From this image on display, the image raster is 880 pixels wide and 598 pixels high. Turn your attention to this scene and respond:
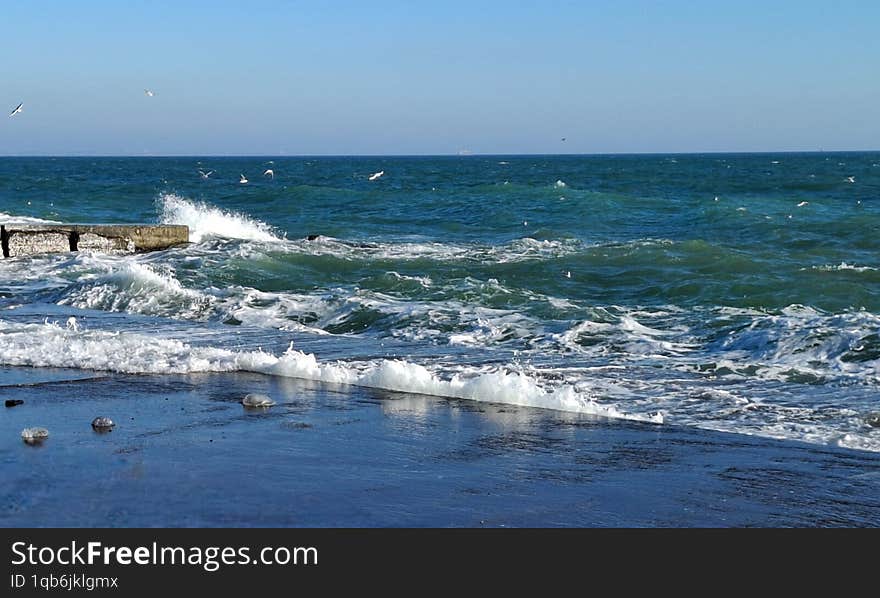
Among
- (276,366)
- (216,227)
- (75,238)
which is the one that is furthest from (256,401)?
(216,227)

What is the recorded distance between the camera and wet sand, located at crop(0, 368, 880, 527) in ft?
17.1

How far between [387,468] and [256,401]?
6.60ft

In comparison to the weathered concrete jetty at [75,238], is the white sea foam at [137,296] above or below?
below

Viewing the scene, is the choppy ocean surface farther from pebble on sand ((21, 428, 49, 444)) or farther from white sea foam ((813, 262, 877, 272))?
pebble on sand ((21, 428, 49, 444))

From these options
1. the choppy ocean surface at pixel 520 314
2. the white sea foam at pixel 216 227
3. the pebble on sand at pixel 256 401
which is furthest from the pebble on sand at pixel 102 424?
the white sea foam at pixel 216 227

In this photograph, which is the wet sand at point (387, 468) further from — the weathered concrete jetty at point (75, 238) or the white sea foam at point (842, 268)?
the weathered concrete jetty at point (75, 238)

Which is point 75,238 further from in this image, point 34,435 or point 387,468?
point 387,468

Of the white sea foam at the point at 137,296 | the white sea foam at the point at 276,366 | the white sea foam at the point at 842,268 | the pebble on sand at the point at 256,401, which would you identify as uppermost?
the white sea foam at the point at 842,268

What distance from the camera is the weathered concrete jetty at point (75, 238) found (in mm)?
20047

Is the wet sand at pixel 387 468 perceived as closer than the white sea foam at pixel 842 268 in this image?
Yes

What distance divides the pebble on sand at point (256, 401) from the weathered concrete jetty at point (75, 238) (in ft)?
44.1
